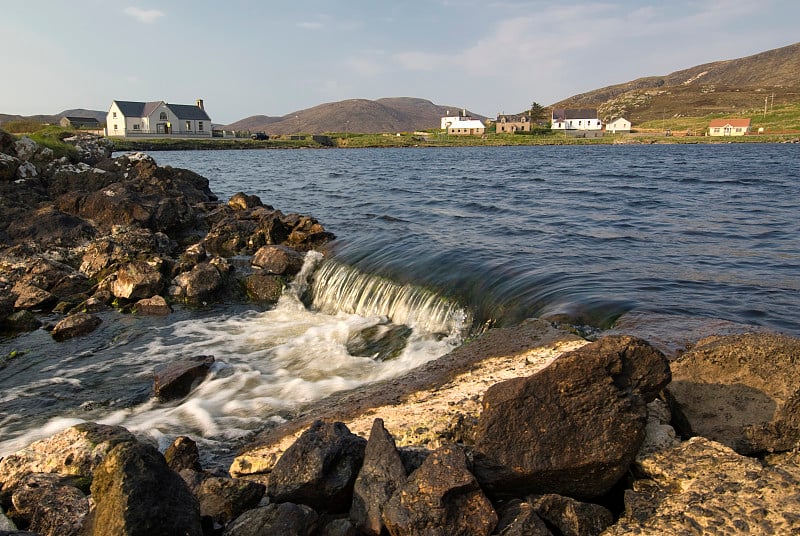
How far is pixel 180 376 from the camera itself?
1070cm

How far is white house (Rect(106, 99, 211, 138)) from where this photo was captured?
12962 cm

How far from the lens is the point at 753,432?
5.70 m

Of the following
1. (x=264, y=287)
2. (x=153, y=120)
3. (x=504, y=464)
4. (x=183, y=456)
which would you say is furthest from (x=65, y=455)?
(x=153, y=120)

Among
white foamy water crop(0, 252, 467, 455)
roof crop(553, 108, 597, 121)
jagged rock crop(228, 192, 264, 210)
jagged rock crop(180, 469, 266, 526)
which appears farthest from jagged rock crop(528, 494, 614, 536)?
roof crop(553, 108, 597, 121)

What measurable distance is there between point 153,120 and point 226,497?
481 feet

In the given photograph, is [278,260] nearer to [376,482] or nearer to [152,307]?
[152,307]

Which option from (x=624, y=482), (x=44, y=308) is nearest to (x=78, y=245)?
(x=44, y=308)

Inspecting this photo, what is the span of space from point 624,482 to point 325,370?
7.20 metres

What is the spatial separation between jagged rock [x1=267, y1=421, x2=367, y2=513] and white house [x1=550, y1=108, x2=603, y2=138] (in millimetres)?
173676

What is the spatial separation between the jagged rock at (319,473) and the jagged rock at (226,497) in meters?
0.24

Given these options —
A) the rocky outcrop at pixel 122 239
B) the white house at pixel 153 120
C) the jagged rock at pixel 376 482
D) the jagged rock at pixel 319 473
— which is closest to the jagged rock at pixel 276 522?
the jagged rock at pixel 319 473

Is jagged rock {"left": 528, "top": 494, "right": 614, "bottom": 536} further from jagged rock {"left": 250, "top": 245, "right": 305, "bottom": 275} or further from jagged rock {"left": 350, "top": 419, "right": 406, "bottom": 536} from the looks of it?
jagged rock {"left": 250, "top": 245, "right": 305, "bottom": 275}

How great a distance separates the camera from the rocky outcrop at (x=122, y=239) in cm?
1593

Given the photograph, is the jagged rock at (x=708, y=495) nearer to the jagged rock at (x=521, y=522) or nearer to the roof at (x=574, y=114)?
the jagged rock at (x=521, y=522)
